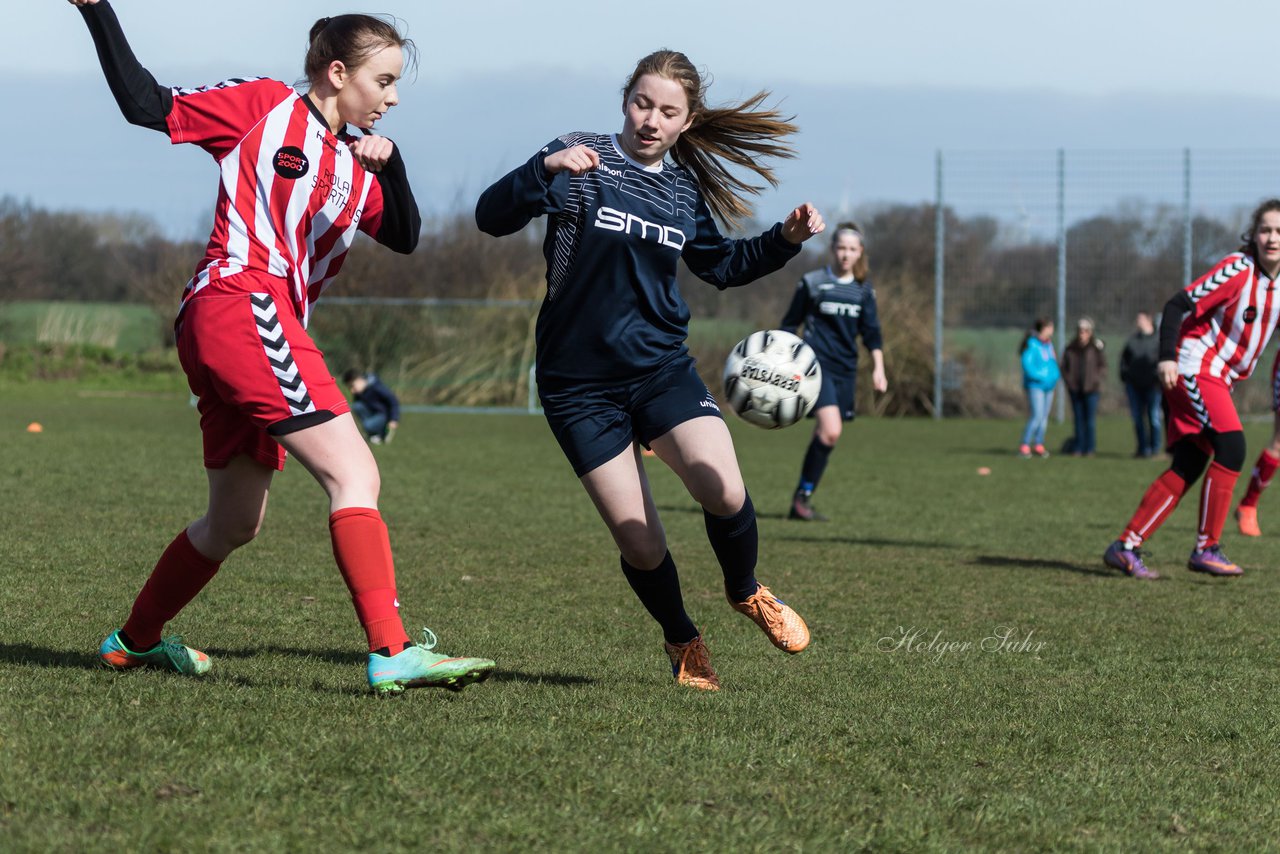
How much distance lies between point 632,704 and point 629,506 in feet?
2.12

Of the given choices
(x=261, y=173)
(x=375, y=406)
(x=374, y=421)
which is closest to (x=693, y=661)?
(x=261, y=173)

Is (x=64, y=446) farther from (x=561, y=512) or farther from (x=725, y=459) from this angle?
(x=725, y=459)

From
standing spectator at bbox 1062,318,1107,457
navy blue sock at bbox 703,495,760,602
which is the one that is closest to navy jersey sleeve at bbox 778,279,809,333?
navy blue sock at bbox 703,495,760,602

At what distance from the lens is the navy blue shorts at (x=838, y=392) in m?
10.8

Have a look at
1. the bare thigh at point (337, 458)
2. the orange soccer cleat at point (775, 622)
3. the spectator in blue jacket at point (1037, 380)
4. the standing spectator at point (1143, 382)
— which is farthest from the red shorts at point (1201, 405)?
the standing spectator at point (1143, 382)

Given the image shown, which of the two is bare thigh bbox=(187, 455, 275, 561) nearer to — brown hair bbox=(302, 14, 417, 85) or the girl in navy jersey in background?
the girl in navy jersey in background

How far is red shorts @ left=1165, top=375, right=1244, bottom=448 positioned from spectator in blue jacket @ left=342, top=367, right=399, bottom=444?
12049 millimetres

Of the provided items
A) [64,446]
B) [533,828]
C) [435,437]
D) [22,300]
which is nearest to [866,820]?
[533,828]

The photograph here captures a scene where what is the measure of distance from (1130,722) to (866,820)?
1.58m

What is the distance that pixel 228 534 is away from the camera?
174 inches

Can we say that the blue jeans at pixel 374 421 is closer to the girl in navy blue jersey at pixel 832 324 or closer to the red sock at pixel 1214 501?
the girl in navy blue jersey at pixel 832 324

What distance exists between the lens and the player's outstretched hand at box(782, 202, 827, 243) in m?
4.72

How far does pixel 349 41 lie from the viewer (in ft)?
13.6

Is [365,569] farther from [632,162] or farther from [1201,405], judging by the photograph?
[1201,405]
